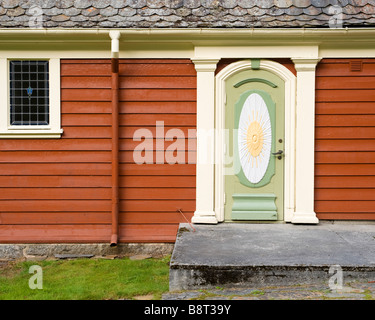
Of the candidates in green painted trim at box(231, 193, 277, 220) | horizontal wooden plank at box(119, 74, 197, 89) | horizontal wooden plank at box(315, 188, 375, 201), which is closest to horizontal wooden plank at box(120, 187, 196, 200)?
green painted trim at box(231, 193, 277, 220)

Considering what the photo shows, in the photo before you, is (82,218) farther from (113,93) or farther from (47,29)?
(47,29)

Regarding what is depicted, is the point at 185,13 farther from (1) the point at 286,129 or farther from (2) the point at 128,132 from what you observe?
(1) the point at 286,129

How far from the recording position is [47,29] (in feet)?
20.3

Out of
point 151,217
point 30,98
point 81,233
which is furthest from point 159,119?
point 81,233

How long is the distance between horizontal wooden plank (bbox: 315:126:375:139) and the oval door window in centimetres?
73

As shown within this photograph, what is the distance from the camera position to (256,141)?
252 inches

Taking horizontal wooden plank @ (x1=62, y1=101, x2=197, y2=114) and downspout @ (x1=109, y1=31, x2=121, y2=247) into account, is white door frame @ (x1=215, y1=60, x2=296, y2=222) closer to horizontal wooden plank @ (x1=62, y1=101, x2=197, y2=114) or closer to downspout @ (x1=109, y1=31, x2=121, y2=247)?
horizontal wooden plank @ (x1=62, y1=101, x2=197, y2=114)

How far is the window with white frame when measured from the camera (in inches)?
253

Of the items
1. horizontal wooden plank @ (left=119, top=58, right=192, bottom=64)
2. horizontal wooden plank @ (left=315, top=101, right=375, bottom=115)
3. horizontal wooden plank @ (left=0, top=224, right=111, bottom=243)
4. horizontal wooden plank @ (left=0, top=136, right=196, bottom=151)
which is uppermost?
horizontal wooden plank @ (left=119, top=58, right=192, bottom=64)

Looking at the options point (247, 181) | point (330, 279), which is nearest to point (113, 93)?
point (247, 181)

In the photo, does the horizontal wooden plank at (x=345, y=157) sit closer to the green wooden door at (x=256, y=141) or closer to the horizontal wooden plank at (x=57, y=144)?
the green wooden door at (x=256, y=141)

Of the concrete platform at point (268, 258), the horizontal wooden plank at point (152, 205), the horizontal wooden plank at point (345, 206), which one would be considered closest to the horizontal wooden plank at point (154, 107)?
the horizontal wooden plank at point (152, 205)

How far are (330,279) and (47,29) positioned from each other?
4779mm

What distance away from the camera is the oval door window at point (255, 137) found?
6410mm
